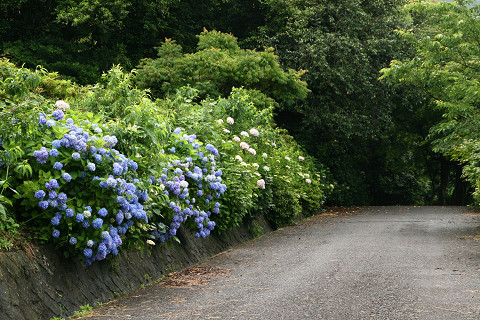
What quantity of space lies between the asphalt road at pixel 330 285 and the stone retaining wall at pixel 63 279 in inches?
9.1

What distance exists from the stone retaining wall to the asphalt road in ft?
0.76

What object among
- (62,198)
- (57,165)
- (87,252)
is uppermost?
(57,165)

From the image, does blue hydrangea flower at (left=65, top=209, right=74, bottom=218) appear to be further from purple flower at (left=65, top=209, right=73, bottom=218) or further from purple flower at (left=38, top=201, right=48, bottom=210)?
purple flower at (left=38, top=201, right=48, bottom=210)

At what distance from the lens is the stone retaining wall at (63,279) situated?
441 centimetres

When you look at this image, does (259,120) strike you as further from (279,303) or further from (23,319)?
(23,319)

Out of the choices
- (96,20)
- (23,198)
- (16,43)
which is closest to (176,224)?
(23,198)

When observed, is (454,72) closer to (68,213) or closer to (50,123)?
(50,123)

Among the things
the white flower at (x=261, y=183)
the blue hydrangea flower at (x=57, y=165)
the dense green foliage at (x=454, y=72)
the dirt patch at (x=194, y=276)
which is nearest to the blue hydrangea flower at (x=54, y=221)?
the blue hydrangea flower at (x=57, y=165)

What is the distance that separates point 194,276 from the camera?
7.18 metres

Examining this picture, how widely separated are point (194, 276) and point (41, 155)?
2.99 metres

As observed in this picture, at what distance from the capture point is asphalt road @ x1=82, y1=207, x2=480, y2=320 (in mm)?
5207

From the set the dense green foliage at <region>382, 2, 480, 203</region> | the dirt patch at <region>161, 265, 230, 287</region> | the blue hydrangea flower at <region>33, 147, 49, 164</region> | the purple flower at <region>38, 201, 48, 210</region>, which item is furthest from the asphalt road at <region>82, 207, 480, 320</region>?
the dense green foliage at <region>382, 2, 480, 203</region>

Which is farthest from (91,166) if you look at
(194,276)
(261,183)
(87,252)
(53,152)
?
(261,183)

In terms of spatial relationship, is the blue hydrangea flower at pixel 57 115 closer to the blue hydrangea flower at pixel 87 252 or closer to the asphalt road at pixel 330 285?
the blue hydrangea flower at pixel 87 252
